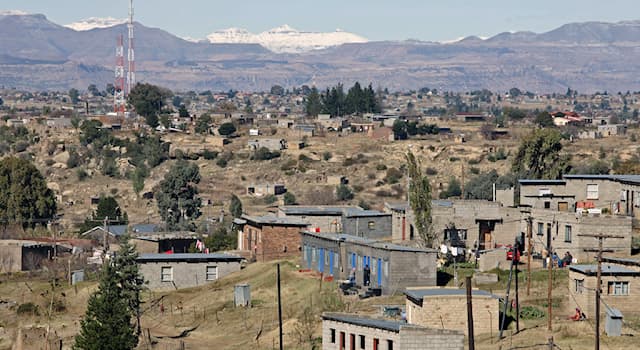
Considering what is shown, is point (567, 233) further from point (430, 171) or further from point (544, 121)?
point (544, 121)

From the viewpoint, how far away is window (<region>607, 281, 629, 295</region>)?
4400cm

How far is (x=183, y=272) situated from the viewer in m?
57.9

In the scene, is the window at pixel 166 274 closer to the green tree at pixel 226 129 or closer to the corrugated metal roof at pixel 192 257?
the corrugated metal roof at pixel 192 257

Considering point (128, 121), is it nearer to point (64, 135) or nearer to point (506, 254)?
point (64, 135)

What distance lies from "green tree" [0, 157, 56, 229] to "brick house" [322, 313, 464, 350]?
1823 inches

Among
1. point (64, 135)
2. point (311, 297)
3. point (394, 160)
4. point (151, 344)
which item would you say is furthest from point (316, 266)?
point (64, 135)

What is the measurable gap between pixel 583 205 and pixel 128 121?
91073 millimetres

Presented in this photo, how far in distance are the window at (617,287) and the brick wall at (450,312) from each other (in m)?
4.16

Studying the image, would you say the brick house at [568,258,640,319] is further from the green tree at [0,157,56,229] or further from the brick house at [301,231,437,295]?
the green tree at [0,157,56,229]

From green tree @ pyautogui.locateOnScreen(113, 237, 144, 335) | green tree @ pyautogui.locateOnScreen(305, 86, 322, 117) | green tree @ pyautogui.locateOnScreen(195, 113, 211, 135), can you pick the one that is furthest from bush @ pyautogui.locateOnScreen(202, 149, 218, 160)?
green tree @ pyautogui.locateOnScreen(113, 237, 144, 335)

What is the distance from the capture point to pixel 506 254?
171ft

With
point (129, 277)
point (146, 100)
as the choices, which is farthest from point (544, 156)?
point (146, 100)

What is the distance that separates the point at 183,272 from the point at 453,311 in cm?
1870

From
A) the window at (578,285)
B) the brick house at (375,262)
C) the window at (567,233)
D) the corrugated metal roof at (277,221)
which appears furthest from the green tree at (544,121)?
the window at (578,285)
